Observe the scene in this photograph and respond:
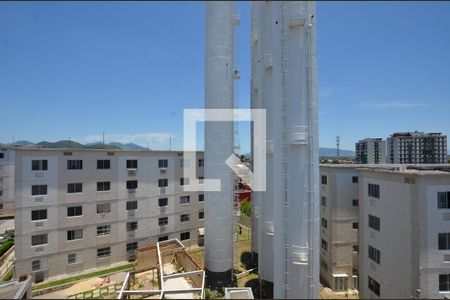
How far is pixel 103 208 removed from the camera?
27.7 meters

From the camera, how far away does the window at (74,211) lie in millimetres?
25984

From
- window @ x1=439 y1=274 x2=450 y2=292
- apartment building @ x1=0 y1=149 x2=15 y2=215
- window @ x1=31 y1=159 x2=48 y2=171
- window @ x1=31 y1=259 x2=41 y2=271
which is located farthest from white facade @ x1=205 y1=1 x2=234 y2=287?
apartment building @ x1=0 y1=149 x2=15 y2=215

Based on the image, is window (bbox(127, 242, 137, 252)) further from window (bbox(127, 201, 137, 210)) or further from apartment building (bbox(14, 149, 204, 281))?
window (bbox(127, 201, 137, 210))

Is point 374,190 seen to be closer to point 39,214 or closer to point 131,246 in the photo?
point 131,246

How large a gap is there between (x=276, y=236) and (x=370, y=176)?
9432 mm

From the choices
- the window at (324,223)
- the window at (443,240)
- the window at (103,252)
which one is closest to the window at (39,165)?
the window at (103,252)

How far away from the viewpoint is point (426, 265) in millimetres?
15523

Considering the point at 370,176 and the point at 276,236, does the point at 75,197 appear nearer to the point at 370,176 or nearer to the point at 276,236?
the point at 276,236

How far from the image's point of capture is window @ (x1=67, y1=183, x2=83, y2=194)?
2597cm

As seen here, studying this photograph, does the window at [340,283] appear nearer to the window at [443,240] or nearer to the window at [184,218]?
the window at [443,240]

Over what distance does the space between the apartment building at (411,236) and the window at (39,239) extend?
2883cm

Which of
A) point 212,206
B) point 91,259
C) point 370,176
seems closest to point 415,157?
point 370,176

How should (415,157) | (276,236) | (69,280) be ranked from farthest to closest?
(415,157)
(69,280)
(276,236)

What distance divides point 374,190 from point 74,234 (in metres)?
28.2
